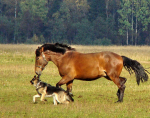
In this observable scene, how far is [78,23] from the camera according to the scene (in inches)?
2507

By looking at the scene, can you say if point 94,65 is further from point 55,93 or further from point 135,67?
point 55,93

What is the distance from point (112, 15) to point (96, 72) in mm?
59640

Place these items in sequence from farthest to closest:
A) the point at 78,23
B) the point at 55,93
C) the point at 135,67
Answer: the point at 78,23 → the point at 135,67 → the point at 55,93

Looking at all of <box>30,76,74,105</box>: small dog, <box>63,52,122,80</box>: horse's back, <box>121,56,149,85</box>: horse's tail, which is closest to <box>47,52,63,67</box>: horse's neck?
<box>63,52,122,80</box>: horse's back

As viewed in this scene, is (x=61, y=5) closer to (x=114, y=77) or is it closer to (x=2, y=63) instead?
(x=2, y=63)

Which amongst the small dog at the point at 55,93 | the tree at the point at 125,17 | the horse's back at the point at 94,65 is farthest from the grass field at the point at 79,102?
the tree at the point at 125,17

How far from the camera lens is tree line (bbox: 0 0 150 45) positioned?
62812 mm

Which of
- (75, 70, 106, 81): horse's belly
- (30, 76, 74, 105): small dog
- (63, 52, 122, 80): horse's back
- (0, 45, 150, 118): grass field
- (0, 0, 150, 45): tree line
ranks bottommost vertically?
(0, 45, 150, 118): grass field

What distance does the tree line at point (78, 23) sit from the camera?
6281 cm

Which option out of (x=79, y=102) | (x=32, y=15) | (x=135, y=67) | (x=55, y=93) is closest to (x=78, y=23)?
(x=32, y=15)

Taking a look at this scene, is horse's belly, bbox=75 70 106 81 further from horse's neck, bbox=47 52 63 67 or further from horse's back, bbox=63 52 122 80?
horse's neck, bbox=47 52 63 67

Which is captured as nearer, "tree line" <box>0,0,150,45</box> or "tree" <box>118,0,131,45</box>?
"tree" <box>118,0,131,45</box>

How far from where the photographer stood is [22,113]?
8531 millimetres

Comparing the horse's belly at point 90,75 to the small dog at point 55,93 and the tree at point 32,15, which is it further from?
the tree at point 32,15
